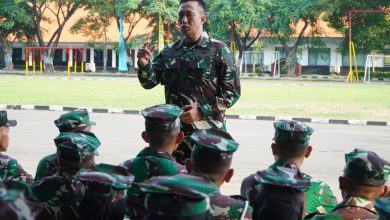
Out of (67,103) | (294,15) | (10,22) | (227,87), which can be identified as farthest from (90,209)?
(10,22)

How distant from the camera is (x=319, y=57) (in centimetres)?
6003

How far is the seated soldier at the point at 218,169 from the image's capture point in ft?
10.4

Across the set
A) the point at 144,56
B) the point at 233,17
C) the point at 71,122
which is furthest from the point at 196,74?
the point at 233,17

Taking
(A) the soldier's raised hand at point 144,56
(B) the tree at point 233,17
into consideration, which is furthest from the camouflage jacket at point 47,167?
(B) the tree at point 233,17

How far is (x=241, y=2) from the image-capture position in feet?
170

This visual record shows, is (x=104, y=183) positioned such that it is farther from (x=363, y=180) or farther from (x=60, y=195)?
(x=363, y=180)

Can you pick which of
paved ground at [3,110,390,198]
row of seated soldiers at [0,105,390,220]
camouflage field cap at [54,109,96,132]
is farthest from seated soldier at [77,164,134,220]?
paved ground at [3,110,390,198]

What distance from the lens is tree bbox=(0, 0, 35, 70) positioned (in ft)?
Result: 181

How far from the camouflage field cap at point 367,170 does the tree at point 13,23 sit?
5361 centimetres

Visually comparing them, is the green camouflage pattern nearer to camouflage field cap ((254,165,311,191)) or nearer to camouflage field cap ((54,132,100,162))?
camouflage field cap ((54,132,100,162))

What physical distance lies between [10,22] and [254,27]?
60.7 feet

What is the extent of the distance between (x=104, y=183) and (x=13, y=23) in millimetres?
55115

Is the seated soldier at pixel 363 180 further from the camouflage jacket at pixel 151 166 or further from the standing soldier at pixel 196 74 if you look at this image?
the standing soldier at pixel 196 74

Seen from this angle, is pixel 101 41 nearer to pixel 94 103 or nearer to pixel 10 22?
pixel 10 22
